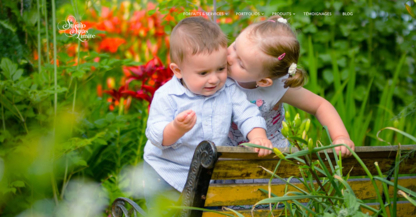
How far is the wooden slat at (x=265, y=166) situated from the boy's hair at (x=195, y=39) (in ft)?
1.66

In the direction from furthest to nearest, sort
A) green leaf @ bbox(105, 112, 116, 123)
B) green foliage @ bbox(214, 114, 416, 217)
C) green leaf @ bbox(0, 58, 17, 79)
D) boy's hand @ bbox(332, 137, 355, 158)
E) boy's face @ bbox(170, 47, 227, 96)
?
green leaf @ bbox(105, 112, 116, 123) → green leaf @ bbox(0, 58, 17, 79) → boy's face @ bbox(170, 47, 227, 96) → boy's hand @ bbox(332, 137, 355, 158) → green foliage @ bbox(214, 114, 416, 217)

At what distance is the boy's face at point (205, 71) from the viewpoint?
60.0 inches

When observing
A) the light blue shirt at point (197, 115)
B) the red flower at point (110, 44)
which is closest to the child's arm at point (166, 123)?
the light blue shirt at point (197, 115)

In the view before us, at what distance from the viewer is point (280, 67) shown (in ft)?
5.29

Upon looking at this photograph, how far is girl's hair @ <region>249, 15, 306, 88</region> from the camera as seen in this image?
5.12 ft

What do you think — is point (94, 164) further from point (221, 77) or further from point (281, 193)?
point (281, 193)

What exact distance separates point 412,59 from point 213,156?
3.39 m

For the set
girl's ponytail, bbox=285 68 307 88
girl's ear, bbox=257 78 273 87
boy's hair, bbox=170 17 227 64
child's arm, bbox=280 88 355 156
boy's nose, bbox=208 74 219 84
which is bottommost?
child's arm, bbox=280 88 355 156

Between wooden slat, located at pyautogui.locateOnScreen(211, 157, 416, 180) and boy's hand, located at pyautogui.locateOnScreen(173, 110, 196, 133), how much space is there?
0.27 m

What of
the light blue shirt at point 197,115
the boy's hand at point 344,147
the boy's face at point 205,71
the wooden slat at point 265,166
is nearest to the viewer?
the wooden slat at point 265,166

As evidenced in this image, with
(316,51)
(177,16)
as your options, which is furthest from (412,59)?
(177,16)

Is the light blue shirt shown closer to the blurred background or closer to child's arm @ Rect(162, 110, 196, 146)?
child's arm @ Rect(162, 110, 196, 146)

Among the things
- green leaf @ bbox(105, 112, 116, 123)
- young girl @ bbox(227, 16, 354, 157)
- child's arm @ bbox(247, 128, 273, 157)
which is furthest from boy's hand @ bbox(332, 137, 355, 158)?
green leaf @ bbox(105, 112, 116, 123)

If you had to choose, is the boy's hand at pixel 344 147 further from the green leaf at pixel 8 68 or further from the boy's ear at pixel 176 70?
the green leaf at pixel 8 68
